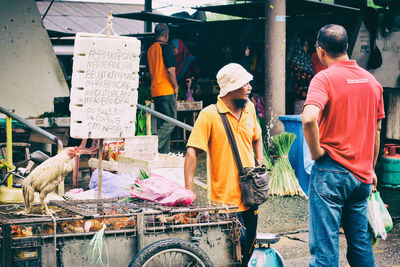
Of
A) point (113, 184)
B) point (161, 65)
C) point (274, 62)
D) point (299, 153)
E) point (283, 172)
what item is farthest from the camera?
point (161, 65)

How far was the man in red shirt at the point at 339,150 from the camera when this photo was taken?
3.84m

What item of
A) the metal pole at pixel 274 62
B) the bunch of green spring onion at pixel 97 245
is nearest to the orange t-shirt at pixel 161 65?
the metal pole at pixel 274 62

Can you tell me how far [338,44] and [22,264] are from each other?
2.67m

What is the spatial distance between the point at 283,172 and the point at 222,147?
3.74 metres

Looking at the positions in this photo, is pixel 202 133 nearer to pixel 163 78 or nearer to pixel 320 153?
pixel 320 153

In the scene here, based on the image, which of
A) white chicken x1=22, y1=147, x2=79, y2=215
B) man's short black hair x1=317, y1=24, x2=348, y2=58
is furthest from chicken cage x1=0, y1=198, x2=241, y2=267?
man's short black hair x1=317, y1=24, x2=348, y2=58

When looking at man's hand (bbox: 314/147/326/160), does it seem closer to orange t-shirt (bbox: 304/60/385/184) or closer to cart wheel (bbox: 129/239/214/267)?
orange t-shirt (bbox: 304/60/385/184)

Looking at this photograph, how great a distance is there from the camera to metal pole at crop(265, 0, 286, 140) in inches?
326

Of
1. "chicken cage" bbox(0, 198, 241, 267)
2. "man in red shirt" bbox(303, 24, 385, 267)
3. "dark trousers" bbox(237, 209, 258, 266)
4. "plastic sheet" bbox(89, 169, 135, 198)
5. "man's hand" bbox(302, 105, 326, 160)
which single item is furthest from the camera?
"plastic sheet" bbox(89, 169, 135, 198)

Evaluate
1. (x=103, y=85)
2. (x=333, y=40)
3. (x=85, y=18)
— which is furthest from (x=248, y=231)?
(x=85, y=18)

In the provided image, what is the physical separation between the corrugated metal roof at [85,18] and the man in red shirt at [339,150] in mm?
14739

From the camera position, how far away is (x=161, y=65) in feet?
29.6

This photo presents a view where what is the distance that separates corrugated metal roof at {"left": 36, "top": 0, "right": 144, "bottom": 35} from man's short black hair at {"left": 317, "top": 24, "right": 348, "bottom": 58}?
14570mm

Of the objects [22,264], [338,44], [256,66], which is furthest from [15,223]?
[256,66]
